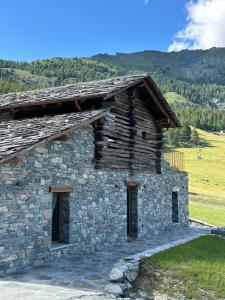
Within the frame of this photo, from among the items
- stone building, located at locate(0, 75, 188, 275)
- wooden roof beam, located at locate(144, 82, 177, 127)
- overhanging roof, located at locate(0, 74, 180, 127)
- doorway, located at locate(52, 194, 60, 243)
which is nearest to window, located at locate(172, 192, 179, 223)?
stone building, located at locate(0, 75, 188, 275)

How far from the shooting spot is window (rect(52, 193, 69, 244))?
14250 millimetres

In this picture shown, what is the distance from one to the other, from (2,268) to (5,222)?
1.21m

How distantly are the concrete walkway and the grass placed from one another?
42.8 inches

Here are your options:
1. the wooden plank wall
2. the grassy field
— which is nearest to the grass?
the wooden plank wall

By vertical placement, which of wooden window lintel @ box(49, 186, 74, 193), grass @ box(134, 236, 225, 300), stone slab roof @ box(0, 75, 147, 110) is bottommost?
grass @ box(134, 236, 225, 300)

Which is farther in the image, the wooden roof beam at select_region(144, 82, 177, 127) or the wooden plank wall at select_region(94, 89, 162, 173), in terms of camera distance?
the wooden roof beam at select_region(144, 82, 177, 127)

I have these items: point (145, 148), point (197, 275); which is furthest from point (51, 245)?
point (145, 148)

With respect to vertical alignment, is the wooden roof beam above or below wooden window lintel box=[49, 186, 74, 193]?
above

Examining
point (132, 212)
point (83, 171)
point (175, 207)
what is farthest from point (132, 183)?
point (175, 207)

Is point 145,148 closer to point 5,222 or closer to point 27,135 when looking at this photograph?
point 27,135

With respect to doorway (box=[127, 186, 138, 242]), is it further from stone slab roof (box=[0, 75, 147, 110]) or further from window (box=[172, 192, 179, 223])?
window (box=[172, 192, 179, 223])

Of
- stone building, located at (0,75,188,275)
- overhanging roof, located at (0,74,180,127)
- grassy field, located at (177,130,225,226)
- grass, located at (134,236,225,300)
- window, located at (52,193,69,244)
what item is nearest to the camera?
grass, located at (134,236,225,300)

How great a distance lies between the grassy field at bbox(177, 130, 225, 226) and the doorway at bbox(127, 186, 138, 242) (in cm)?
1156

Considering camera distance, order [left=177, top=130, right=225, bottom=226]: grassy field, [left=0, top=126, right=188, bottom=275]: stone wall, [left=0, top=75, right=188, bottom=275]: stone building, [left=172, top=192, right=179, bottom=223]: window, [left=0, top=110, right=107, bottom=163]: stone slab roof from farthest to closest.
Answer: [left=177, top=130, right=225, bottom=226]: grassy field → [left=172, top=192, right=179, bottom=223]: window → [left=0, top=75, right=188, bottom=275]: stone building → [left=0, top=126, right=188, bottom=275]: stone wall → [left=0, top=110, right=107, bottom=163]: stone slab roof
